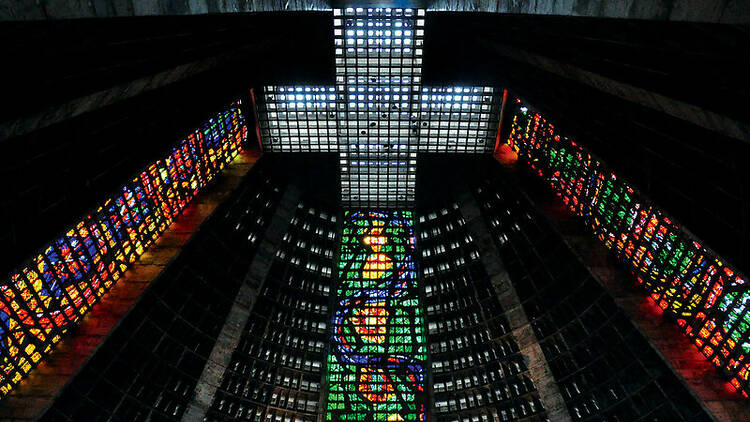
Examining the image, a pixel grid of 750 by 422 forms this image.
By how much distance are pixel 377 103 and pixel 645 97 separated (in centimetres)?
2828

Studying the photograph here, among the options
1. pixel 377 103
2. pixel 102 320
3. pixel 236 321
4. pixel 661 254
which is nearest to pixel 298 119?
pixel 377 103

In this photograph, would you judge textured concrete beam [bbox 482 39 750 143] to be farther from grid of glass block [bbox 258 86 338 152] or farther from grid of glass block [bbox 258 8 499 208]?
grid of glass block [bbox 258 86 338 152]

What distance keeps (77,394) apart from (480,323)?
97.4 ft

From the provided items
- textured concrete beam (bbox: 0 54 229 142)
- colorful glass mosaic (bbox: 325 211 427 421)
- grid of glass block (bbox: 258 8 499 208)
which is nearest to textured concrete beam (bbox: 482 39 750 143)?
grid of glass block (bbox: 258 8 499 208)

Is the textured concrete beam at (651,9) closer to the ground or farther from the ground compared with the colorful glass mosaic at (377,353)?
closer to the ground

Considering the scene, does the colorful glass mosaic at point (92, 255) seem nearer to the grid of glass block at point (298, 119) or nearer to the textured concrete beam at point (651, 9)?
the grid of glass block at point (298, 119)

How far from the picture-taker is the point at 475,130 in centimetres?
4838

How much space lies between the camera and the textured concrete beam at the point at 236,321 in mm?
35594

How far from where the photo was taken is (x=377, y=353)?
44.8m

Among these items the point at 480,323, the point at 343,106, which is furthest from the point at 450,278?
the point at 343,106

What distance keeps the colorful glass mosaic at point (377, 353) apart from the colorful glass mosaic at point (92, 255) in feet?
58.0

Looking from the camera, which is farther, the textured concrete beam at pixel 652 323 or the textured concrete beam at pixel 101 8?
the textured concrete beam at pixel 652 323

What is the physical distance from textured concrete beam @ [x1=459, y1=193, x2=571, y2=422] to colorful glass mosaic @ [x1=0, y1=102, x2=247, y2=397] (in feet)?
81.4

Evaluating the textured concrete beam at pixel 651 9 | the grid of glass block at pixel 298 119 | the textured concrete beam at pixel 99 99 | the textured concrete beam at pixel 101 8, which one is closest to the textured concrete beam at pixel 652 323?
the grid of glass block at pixel 298 119
